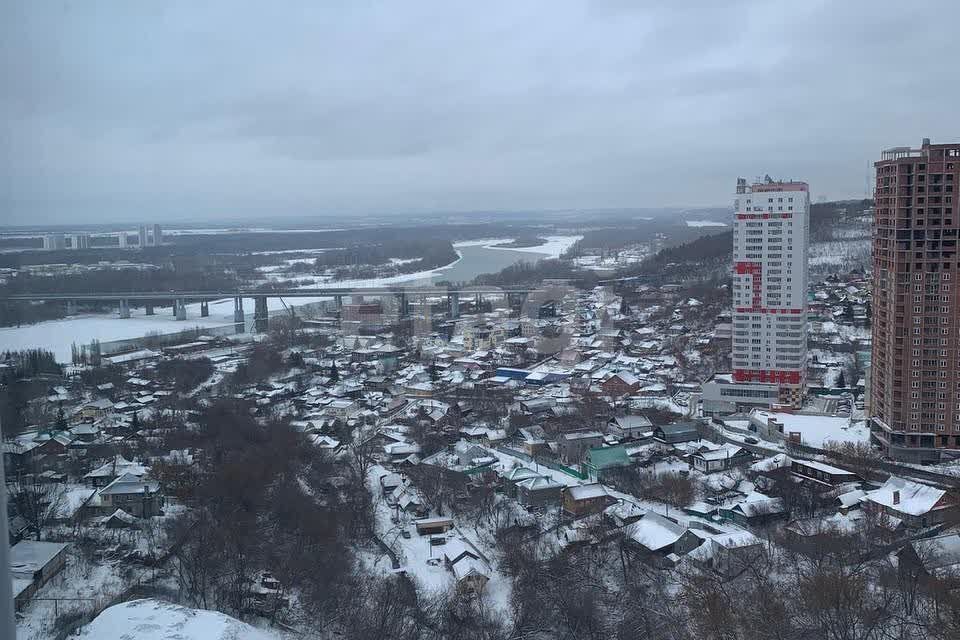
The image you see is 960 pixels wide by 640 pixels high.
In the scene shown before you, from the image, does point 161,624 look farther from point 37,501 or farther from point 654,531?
point 654,531

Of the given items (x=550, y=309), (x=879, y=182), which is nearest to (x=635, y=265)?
(x=550, y=309)

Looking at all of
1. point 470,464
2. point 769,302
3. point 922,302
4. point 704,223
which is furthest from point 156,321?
point 704,223

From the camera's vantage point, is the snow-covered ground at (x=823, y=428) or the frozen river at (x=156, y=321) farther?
the snow-covered ground at (x=823, y=428)

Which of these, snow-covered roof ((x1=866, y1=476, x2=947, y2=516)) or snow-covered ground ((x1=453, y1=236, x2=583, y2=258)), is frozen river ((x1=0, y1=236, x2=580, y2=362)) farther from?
snow-covered roof ((x1=866, y1=476, x2=947, y2=516))

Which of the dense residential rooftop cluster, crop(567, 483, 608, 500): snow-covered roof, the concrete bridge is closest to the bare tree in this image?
the dense residential rooftop cluster

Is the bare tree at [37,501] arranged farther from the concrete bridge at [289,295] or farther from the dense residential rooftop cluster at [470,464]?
the concrete bridge at [289,295]

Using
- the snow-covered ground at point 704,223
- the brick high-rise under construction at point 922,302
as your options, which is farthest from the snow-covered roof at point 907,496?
the snow-covered ground at point 704,223
